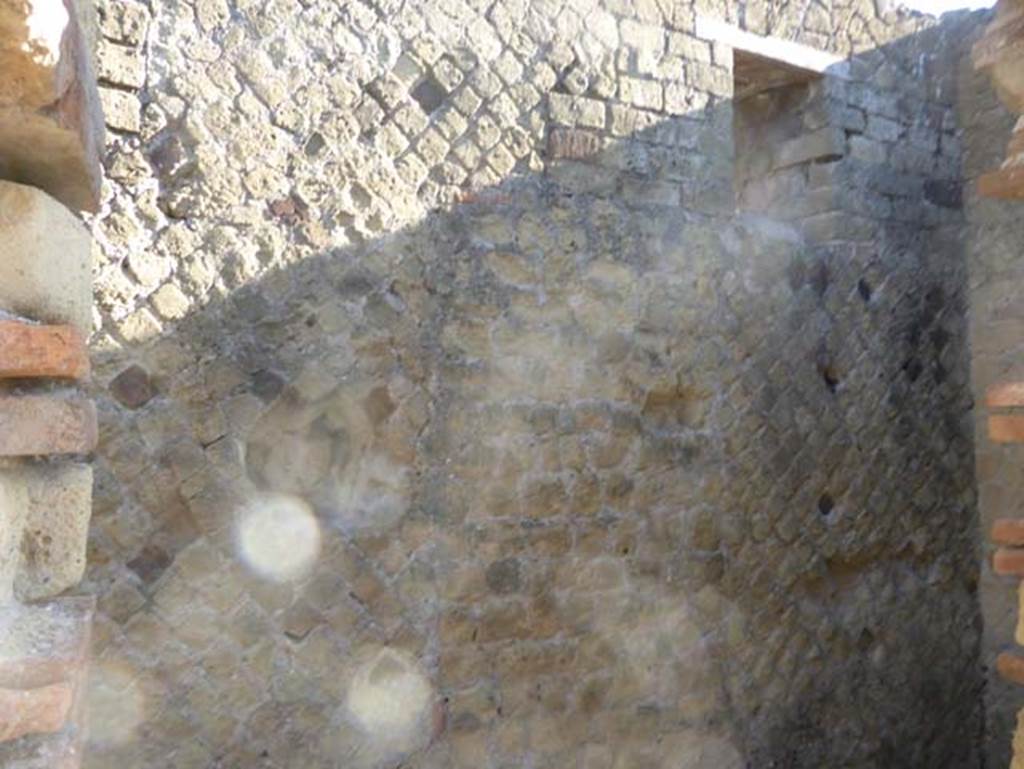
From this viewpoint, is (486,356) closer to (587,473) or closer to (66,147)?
(587,473)

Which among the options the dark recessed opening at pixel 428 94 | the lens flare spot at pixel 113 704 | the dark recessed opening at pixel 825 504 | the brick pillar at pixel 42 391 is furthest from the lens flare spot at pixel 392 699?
the brick pillar at pixel 42 391

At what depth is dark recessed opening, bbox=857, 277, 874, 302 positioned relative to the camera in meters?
4.54

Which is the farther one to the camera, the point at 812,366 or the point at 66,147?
the point at 812,366

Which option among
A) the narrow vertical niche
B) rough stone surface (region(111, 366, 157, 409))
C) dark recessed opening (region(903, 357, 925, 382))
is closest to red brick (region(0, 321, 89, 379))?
rough stone surface (region(111, 366, 157, 409))

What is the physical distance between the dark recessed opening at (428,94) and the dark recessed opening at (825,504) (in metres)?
2.19

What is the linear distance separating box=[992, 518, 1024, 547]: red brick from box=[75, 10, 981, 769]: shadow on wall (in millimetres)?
1861

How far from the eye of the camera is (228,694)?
2.96 metres

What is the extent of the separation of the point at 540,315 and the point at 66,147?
2572mm

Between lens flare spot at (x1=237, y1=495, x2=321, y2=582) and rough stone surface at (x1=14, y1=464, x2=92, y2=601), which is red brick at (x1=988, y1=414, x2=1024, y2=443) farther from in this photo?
lens flare spot at (x1=237, y1=495, x2=321, y2=582)

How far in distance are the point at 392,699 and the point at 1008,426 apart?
6.76 feet

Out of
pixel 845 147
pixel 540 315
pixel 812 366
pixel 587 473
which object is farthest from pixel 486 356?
pixel 845 147

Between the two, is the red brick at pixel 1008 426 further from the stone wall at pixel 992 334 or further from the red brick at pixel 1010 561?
the stone wall at pixel 992 334

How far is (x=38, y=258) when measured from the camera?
1105mm

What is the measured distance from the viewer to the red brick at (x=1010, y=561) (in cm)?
173
